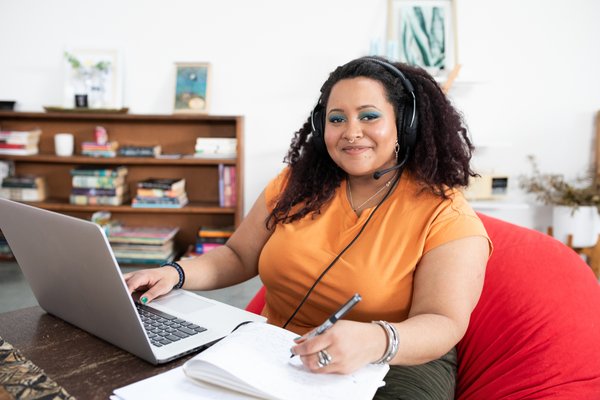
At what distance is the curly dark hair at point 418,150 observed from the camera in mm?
1240

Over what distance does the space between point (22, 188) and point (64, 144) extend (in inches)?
16.5

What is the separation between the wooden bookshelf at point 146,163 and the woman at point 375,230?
87.7 inches

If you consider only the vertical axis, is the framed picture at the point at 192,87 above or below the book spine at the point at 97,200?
above

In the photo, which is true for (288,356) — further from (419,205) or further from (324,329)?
(419,205)

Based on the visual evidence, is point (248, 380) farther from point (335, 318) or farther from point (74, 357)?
point (74, 357)

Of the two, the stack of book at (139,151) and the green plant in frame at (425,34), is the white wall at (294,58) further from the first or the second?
the stack of book at (139,151)

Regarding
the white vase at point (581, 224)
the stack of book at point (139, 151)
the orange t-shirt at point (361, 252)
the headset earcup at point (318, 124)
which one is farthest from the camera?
the stack of book at point (139, 151)

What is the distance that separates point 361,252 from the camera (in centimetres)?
116

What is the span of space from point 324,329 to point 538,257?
81 centimetres

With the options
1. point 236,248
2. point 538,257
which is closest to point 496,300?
point 538,257

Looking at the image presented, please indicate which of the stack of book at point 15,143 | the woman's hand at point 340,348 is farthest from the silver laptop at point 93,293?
the stack of book at point 15,143

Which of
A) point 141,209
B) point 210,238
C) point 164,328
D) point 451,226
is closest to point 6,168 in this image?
point 141,209

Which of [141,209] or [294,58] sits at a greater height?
[294,58]

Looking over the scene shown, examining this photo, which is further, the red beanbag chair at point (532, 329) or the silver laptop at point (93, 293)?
the red beanbag chair at point (532, 329)
